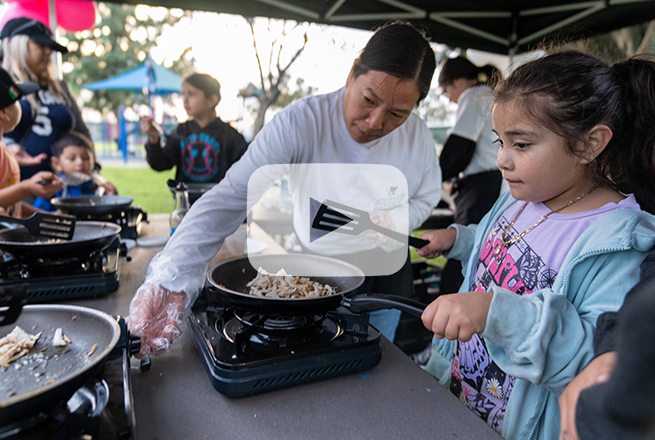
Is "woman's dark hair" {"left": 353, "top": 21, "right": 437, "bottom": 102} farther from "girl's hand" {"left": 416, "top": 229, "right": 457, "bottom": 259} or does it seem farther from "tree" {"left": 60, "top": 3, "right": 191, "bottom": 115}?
"tree" {"left": 60, "top": 3, "right": 191, "bottom": 115}

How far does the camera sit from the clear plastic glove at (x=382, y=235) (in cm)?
142

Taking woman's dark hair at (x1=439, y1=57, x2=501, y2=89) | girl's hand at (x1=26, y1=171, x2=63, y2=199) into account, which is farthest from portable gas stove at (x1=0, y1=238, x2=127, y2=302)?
woman's dark hair at (x1=439, y1=57, x2=501, y2=89)

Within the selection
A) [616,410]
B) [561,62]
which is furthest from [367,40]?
[616,410]

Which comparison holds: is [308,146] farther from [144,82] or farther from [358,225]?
[144,82]

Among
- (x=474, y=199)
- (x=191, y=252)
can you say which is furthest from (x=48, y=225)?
(x=474, y=199)

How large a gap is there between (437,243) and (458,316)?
0.56 metres

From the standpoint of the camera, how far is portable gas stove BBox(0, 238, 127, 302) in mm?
1169

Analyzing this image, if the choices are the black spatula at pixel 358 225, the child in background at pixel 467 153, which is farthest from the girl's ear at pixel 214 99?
the black spatula at pixel 358 225

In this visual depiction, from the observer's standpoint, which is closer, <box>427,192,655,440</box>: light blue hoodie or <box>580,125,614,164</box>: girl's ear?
<box>427,192,655,440</box>: light blue hoodie

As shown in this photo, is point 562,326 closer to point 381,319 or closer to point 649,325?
point 649,325

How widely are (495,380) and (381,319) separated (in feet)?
2.23

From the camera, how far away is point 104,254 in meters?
1.46

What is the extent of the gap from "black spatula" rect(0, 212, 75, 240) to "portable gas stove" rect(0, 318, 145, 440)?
754 mm

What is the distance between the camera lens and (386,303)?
2.71 feet
